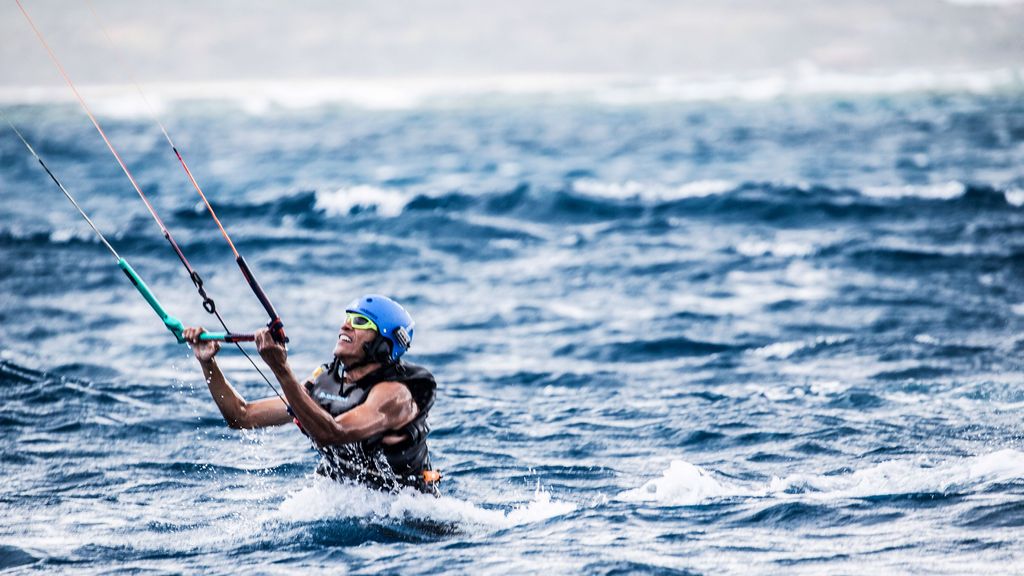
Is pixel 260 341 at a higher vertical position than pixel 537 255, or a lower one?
higher

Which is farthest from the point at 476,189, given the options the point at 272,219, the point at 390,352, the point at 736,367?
the point at 390,352

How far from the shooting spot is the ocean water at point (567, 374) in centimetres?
808

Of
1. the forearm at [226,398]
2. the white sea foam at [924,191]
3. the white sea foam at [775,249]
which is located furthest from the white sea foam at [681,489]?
the white sea foam at [924,191]

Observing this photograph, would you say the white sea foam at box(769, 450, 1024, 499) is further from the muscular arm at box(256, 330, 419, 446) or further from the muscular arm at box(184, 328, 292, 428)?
the muscular arm at box(184, 328, 292, 428)

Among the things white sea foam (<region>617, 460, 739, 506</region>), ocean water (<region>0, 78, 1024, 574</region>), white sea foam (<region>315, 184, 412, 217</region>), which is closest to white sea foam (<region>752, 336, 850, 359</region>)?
ocean water (<region>0, 78, 1024, 574</region>)

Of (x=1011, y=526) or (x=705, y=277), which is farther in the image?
(x=705, y=277)

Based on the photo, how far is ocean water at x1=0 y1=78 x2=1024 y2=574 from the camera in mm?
8078

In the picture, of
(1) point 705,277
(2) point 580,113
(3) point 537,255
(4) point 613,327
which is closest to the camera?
(4) point 613,327

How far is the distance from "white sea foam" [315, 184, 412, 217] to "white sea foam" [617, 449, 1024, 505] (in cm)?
1724

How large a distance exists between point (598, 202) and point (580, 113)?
57.7 m

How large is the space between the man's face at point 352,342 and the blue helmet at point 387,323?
0.18 feet

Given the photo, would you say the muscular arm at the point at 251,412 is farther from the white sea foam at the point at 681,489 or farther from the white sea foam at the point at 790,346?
the white sea foam at the point at 790,346

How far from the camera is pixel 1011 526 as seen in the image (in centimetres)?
Answer: 788

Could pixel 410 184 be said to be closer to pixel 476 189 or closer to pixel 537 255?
pixel 476 189
